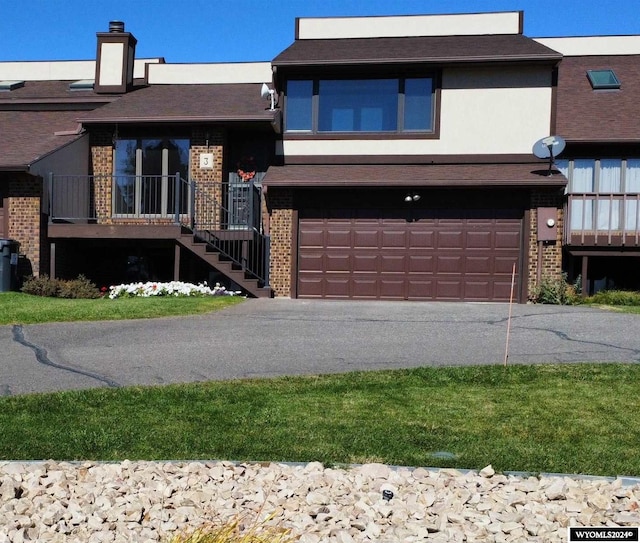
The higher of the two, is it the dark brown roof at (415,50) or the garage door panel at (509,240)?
the dark brown roof at (415,50)

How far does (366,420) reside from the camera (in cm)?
523

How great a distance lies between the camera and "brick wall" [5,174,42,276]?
1541 cm

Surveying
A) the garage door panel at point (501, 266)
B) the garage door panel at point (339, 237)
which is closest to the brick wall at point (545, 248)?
the garage door panel at point (501, 266)

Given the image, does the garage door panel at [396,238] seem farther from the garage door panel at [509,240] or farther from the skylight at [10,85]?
the skylight at [10,85]

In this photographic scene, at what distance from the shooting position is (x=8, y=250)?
48.0 ft

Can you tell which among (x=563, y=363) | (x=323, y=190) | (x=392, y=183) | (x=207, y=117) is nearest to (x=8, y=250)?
(x=207, y=117)

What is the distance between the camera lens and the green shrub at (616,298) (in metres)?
14.6

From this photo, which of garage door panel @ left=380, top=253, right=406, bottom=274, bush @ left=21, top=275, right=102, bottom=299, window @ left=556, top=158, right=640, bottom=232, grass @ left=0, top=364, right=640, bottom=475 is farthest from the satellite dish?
bush @ left=21, top=275, right=102, bottom=299

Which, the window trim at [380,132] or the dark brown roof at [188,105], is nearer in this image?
the dark brown roof at [188,105]

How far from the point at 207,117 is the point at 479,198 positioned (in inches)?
262

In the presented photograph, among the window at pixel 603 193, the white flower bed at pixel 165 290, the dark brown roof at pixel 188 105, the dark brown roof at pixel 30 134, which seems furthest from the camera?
the dark brown roof at pixel 188 105

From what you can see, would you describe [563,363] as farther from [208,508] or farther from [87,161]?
[87,161]

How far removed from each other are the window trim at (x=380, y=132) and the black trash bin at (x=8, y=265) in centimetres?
683

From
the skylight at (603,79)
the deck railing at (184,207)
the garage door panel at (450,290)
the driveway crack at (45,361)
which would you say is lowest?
the driveway crack at (45,361)
